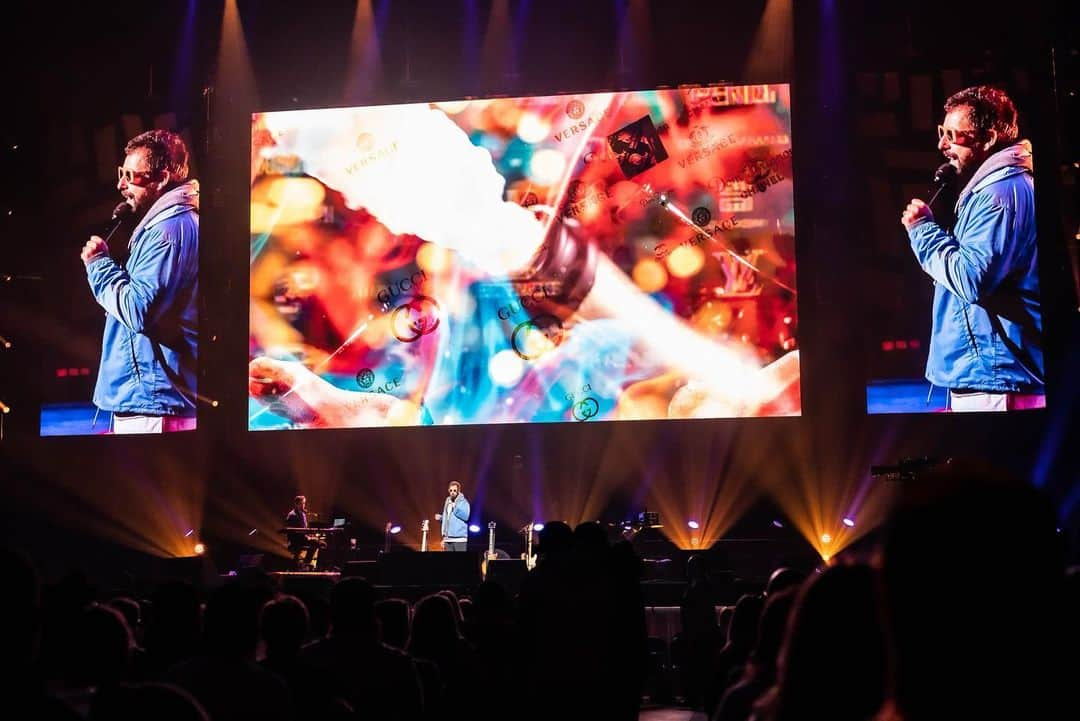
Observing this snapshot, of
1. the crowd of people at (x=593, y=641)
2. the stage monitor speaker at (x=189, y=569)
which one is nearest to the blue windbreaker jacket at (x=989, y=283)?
the crowd of people at (x=593, y=641)

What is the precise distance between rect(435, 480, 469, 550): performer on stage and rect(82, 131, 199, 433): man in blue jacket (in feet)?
11.3

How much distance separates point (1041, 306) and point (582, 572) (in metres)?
10.4

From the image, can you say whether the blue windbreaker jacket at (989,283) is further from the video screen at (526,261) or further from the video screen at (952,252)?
the video screen at (526,261)

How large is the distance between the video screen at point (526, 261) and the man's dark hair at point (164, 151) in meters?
1.08

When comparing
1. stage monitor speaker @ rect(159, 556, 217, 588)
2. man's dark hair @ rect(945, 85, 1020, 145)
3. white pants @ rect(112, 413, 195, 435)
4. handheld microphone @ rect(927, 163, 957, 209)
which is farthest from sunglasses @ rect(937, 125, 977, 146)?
stage monitor speaker @ rect(159, 556, 217, 588)

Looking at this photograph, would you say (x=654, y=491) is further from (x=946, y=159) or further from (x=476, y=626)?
(x=476, y=626)

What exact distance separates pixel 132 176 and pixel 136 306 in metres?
1.74

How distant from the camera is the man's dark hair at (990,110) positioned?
14.1 meters

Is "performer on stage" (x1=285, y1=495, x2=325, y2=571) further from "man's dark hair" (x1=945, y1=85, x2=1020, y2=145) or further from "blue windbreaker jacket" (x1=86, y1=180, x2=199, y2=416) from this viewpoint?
"man's dark hair" (x1=945, y1=85, x2=1020, y2=145)

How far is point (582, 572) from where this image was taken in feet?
16.8

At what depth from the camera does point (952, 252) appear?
46.3 feet

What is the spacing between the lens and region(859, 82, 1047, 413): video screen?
1380 cm

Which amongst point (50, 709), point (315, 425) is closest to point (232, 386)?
point (315, 425)

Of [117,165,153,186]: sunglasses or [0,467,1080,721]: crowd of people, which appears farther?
[117,165,153,186]: sunglasses
